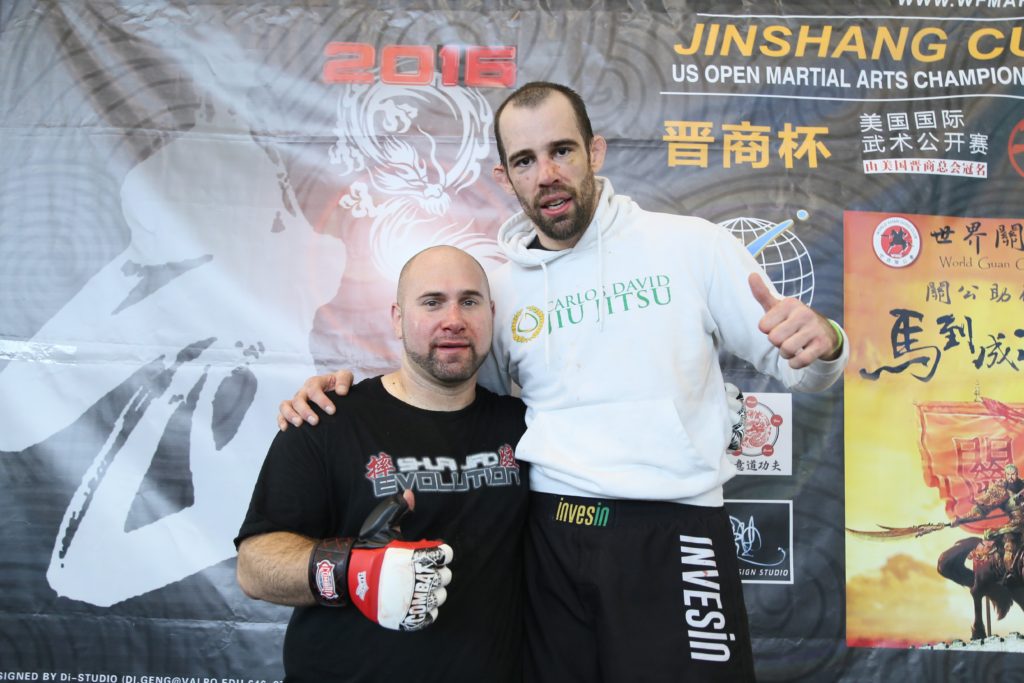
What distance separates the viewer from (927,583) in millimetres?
2184

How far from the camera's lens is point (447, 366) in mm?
1540

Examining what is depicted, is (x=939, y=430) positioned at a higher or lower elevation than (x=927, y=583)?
higher

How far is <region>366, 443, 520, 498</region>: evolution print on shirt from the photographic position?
1.47 metres

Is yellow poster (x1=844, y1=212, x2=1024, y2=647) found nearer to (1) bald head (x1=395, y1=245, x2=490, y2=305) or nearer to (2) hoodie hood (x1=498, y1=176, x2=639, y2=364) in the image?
(2) hoodie hood (x1=498, y1=176, x2=639, y2=364)

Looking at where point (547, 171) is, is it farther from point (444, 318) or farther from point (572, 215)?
point (444, 318)

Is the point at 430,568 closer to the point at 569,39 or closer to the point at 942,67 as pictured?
the point at 569,39

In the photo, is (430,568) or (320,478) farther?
(320,478)

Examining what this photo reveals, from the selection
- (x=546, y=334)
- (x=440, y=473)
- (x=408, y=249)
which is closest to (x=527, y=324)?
(x=546, y=334)

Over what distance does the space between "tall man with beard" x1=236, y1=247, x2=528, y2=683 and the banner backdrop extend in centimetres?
75

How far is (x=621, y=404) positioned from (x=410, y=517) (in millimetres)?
520

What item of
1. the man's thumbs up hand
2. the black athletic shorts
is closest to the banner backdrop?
the black athletic shorts

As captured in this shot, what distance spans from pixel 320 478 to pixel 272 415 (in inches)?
35.7

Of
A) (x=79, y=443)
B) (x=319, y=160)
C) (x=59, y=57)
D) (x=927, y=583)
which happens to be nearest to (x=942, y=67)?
(x=927, y=583)

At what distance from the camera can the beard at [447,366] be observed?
5.06ft
